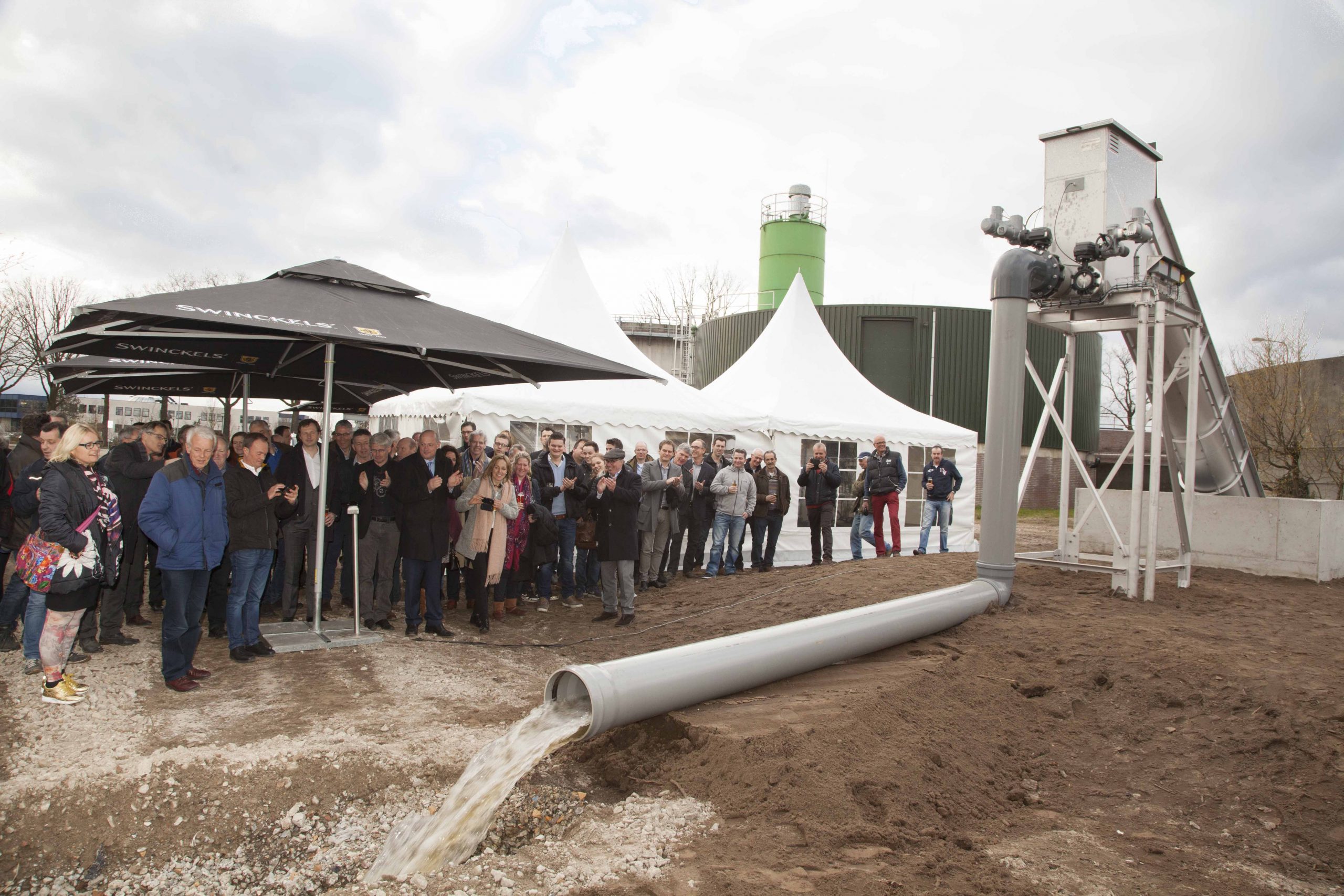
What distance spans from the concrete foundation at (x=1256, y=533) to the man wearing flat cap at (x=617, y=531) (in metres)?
5.49

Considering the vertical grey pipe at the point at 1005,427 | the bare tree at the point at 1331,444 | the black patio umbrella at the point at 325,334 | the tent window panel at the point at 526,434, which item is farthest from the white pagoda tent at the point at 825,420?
the bare tree at the point at 1331,444

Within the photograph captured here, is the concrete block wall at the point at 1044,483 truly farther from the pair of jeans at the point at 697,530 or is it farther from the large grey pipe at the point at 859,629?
the large grey pipe at the point at 859,629

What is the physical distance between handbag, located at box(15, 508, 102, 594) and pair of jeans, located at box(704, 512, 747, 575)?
7.51m

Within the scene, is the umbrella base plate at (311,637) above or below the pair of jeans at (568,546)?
below

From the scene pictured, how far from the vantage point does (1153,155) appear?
364 inches

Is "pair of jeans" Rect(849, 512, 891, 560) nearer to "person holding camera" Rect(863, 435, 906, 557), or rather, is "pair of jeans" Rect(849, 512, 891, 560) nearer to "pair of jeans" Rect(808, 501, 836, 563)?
"person holding camera" Rect(863, 435, 906, 557)

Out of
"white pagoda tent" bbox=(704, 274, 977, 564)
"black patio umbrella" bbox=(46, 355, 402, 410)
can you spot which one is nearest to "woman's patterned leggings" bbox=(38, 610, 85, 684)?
"black patio umbrella" bbox=(46, 355, 402, 410)

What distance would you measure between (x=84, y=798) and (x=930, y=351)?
85.4 feet

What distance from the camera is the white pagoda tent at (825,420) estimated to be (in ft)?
43.3

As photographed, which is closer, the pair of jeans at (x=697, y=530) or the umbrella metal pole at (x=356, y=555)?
the umbrella metal pole at (x=356, y=555)

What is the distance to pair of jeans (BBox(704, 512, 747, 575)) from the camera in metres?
11.4

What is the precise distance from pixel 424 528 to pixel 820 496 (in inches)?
253

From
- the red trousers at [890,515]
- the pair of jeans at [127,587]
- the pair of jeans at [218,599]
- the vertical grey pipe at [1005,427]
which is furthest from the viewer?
the red trousers at [890,515]

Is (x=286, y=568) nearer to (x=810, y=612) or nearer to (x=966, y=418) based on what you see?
(x=810, y=612)
